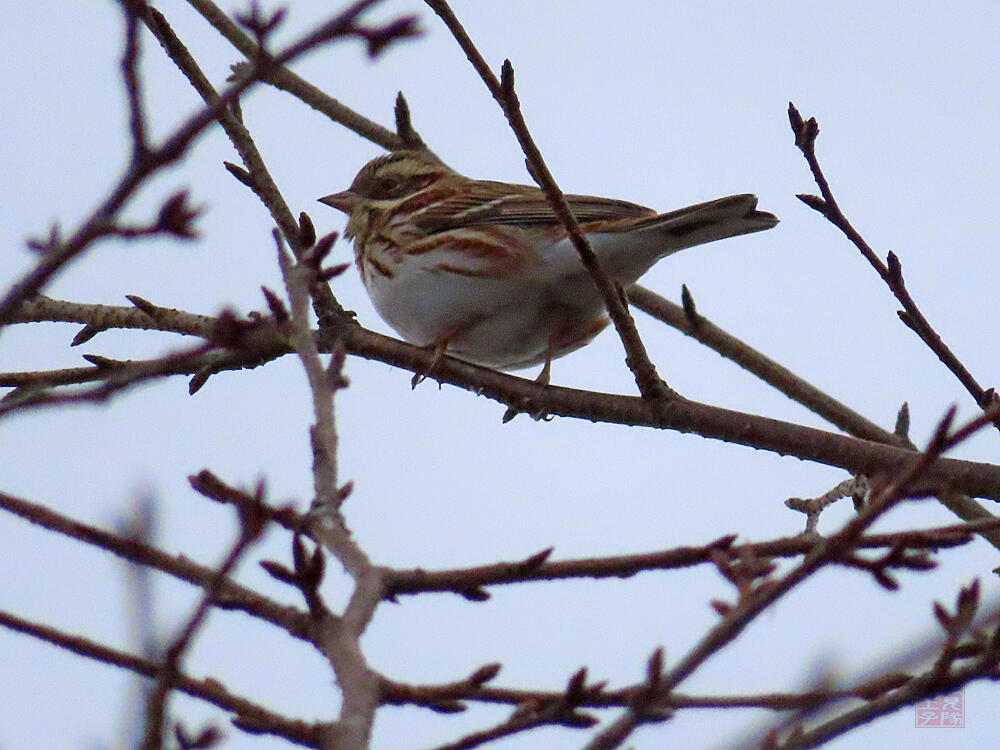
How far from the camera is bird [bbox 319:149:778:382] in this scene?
19.0 feet

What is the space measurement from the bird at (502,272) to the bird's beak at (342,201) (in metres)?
0.62

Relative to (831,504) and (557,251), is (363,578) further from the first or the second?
(557,251)

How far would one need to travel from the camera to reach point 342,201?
750 cm

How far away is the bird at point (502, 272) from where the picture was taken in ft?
19.0

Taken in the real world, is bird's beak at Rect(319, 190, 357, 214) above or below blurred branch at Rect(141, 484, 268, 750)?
above

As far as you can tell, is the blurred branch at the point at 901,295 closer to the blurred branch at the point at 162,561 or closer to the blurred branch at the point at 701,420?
the blurred branch at the point at 701,420

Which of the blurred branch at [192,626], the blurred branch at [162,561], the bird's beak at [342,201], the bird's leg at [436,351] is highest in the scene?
the bird's beak at [342,201]

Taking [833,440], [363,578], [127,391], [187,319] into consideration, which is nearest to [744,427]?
[833,440]

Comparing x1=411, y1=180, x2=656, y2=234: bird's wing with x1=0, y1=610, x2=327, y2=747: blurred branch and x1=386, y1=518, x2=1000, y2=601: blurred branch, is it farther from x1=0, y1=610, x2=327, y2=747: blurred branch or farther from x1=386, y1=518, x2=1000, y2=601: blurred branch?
x1=0, y1=610, x2=327, y2=747: blurred branch

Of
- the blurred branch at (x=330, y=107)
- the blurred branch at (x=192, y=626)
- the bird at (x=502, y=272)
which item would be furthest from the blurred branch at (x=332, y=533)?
the blurred branch at (x=330, y=107)

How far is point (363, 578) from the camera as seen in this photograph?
2.30 m

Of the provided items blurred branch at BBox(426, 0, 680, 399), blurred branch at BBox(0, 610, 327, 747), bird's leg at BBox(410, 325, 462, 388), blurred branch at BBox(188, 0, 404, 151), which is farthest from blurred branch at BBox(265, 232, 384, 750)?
blurred branch at BBox(188, 0, 404, 151)

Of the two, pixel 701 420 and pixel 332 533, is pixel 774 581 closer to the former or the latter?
pixel 332 533

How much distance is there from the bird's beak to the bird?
622 millimetres
